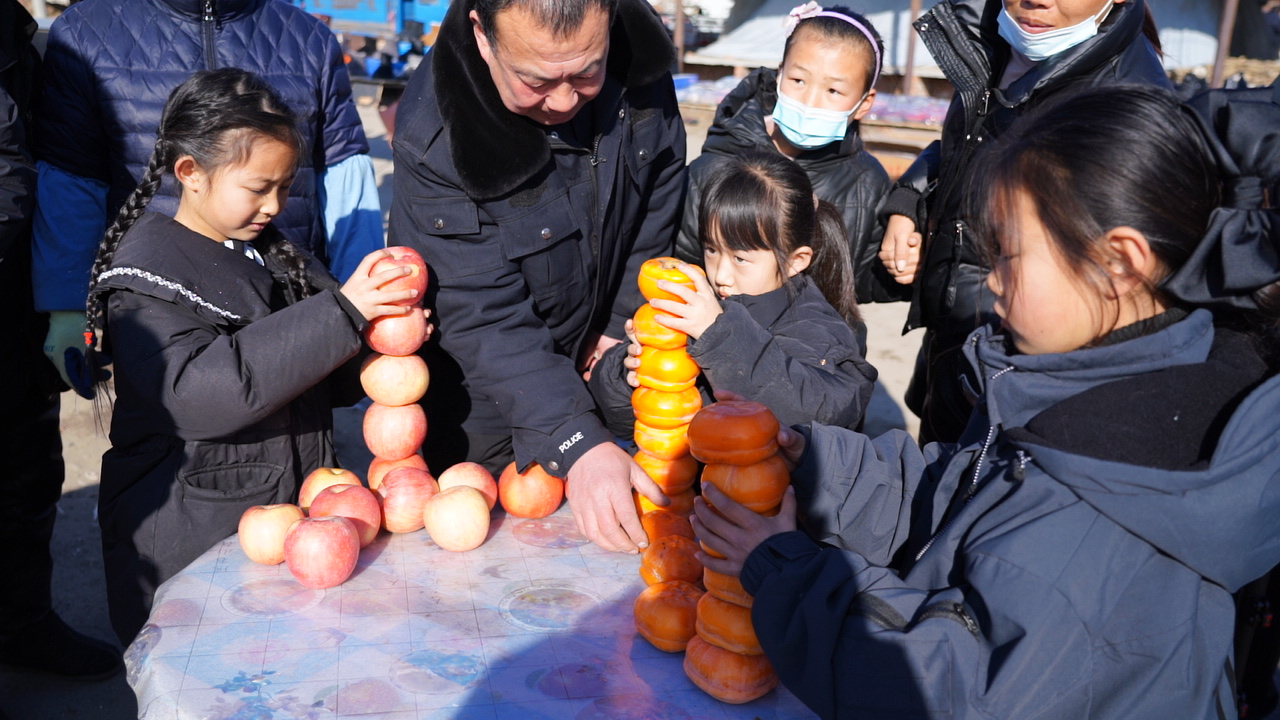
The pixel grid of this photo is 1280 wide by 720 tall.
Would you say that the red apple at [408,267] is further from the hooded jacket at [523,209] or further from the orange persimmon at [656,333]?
the orange persimmon at [656,333]

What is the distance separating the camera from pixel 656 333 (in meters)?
2.17

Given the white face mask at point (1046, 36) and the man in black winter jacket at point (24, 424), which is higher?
the white face mask at point (1046, 36)

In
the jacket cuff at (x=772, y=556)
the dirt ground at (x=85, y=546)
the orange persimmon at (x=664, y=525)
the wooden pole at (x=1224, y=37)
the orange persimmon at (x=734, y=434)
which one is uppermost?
the orange persimmon at (x=734, y=434)

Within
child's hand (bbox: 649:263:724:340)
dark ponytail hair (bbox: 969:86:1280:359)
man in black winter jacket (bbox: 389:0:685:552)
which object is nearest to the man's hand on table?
man in black winter jacket (bbox: 389:0:685:552)

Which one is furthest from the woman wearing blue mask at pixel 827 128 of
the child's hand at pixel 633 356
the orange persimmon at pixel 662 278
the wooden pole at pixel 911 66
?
the wooden pole at pixel 911 66

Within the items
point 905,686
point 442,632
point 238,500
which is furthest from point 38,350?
point 905,686

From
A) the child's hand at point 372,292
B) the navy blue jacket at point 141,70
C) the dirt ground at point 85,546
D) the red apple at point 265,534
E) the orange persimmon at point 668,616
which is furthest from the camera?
the dirt ground at point 85,546

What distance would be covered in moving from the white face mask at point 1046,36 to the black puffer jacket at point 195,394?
217 centimetres

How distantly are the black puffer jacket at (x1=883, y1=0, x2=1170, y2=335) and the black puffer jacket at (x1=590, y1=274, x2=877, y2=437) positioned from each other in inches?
19.1

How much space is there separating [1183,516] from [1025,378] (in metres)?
0.33

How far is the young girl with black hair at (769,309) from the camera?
86.7 inches

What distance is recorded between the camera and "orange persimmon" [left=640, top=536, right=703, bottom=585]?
2000 mm

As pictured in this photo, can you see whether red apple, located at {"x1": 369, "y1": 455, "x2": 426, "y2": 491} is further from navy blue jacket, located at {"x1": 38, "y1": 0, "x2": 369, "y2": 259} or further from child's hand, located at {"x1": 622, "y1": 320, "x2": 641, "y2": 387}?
navy blue jacket, located at {"x1": 38, "y1": 0, "x2": 369, "y2": 259}

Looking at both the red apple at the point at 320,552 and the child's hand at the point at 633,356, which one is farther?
the child's hand at the point at 633,356
